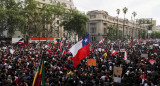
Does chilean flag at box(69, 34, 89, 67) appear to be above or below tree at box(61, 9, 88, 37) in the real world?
below

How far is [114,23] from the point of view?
85.1 meters

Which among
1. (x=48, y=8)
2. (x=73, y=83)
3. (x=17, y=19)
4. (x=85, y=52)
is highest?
(x=48, y=8)

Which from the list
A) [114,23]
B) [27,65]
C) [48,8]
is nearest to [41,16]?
[48,8]

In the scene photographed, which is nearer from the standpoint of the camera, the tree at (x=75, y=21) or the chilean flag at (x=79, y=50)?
the chilean flag at (x=79, y=50)

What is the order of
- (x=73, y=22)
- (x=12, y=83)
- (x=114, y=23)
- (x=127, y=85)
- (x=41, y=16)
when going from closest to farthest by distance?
1. (x=127, y=85)
2. (x=12, y=83)
3. (x=41, y=16)
4. (x=73, y=22)
5. (x=114, y=23)

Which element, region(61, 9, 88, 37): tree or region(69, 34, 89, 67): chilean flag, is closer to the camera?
region(69, 34, 89, 67): chilean flag

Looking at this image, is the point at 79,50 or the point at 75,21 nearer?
the point at 79,50

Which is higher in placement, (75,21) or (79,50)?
(75,21)

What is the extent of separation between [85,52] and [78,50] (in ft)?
1.76

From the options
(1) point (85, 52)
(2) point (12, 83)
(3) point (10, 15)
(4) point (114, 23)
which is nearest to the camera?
(2) point (12, 83)

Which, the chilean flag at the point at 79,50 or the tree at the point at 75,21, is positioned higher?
the tree at the point at 75,21

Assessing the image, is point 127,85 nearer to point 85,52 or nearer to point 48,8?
point 85,52

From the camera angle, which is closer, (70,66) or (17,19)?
(70,66)

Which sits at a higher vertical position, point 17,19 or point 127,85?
point 17,19
